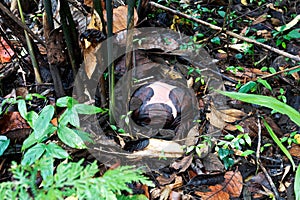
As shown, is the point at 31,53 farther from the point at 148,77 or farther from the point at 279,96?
the point at 279,96

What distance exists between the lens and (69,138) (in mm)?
897

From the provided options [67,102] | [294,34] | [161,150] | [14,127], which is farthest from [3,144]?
[294,34]

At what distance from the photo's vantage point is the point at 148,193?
1070 mm

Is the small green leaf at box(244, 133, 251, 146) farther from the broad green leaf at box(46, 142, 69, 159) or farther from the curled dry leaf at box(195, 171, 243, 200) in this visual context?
the broad green leaf at box(46, 142, 69, 159)

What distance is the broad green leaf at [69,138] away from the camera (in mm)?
894

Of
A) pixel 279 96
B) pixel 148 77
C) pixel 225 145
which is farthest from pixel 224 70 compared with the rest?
pixel 225 145

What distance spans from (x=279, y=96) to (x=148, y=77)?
1.73 ft

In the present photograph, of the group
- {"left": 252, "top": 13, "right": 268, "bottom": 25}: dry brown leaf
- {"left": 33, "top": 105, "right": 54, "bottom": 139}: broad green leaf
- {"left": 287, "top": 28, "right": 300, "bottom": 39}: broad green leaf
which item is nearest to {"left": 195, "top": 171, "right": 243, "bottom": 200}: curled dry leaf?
{"left": 33, "top": 105, "right": 54, "bottom": 139}: broad green leaf

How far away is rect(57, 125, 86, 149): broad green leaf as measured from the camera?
89 cm

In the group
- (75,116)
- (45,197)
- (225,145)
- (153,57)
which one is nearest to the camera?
(45,197)

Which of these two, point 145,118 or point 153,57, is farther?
point 153,57

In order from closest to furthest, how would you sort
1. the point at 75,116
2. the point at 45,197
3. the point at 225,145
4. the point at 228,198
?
the point at 45,197 < the point at 75,116 < the point at 228,198 < the point at 225,145

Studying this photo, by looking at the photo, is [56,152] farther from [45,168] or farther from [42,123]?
[45,168]

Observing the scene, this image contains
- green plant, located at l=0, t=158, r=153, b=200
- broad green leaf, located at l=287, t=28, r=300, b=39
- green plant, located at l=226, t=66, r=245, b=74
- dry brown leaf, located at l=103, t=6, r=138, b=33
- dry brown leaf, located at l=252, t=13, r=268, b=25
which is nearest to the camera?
green plant, located at l=0, t=158, r=153, b=200
